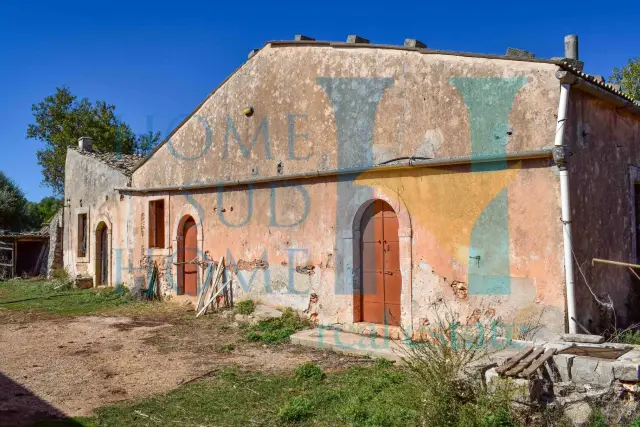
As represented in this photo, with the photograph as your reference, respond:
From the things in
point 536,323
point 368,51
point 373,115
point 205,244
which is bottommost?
point 536,323

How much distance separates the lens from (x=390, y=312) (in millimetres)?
9195

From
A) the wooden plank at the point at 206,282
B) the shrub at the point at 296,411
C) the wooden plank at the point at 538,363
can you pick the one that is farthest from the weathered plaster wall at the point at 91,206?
the wooden plank at the point at 538,363

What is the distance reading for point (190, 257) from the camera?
13.4 m

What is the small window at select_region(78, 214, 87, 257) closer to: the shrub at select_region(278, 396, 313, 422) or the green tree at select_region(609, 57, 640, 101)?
the shrub at select_region(278, 396, 313, 422)

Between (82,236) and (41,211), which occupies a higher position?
(41,211)

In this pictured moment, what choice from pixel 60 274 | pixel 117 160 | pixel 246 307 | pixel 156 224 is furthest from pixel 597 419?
pixel 60 274

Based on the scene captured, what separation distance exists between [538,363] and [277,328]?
5.61 metres

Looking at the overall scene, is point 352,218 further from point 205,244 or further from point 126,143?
point 126,143

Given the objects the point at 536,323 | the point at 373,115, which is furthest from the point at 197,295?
the point at 536,323

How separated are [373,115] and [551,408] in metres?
5.75

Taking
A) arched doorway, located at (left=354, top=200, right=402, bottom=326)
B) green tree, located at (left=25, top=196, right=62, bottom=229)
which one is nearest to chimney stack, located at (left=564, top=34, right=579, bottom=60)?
arched doorway, located at (left=354, top=200, right=402, bottom=326)

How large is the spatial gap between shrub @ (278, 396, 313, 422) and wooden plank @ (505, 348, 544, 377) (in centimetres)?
204

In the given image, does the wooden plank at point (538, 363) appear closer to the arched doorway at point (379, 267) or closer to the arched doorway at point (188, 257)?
the arched doorway at point (379, 267)

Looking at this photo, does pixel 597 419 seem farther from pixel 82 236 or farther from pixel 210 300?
pixel 82 236
